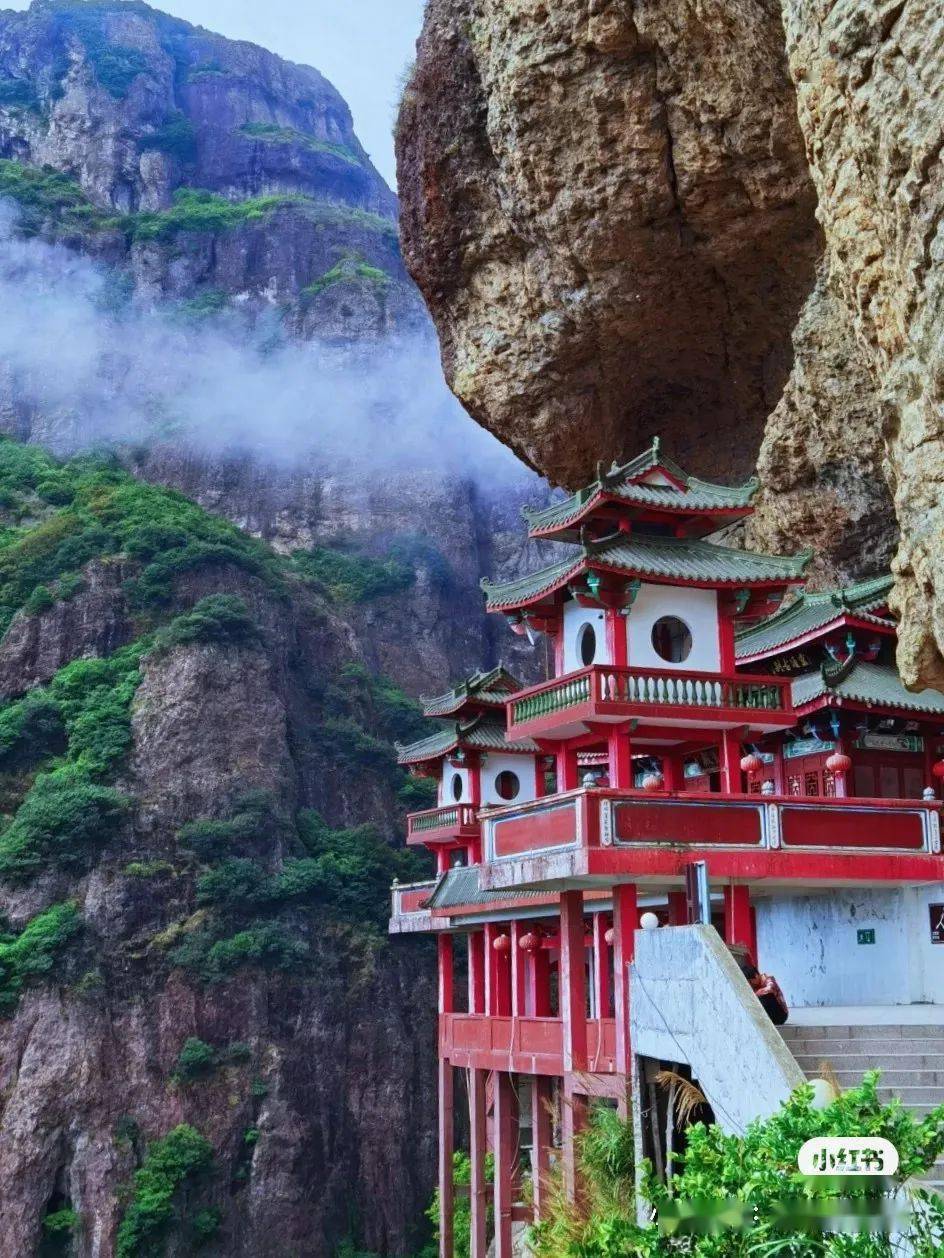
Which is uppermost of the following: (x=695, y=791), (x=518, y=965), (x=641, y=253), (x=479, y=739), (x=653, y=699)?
(x=641, y=253)

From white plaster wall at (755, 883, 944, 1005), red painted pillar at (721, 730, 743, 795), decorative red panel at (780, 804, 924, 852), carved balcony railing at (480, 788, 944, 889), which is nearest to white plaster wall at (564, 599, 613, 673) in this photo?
red painted pillar at (721, 730, 743, 795)

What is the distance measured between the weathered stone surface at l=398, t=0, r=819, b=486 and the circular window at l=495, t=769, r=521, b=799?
752 centimetres

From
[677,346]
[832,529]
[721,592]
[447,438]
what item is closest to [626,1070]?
[721,592]

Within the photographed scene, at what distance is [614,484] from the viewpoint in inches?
706

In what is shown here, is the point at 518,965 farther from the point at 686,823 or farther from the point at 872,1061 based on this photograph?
the point at 872,1061

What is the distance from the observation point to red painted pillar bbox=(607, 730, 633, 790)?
16.8m

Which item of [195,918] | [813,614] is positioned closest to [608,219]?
[813,614]

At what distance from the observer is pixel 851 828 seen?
16688 millimetres

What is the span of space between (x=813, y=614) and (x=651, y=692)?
5043 millimetres

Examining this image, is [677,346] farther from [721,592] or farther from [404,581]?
[404,581]

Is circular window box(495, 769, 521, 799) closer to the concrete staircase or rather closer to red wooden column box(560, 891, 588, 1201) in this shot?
red wooden column box(560, 891, 588, 1201)

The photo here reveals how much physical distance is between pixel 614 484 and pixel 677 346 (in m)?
11.5

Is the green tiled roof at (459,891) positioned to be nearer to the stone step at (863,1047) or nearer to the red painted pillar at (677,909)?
the red painted pillar at (677,909)

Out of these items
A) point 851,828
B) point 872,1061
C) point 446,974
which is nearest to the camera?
point 872,1061
